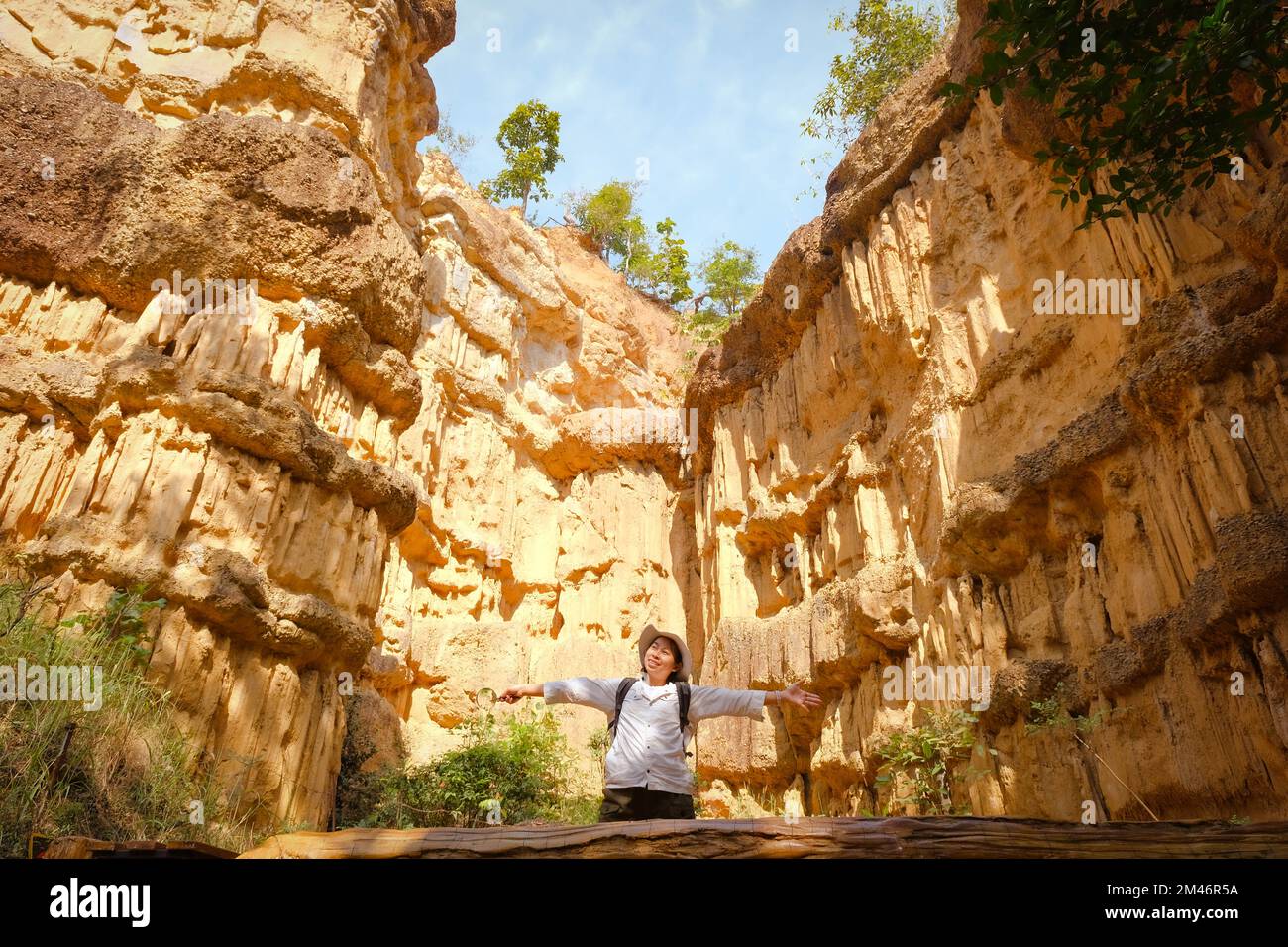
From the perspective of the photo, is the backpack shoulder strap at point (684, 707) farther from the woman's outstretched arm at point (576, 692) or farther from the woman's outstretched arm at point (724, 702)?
the woman's outstretched arm at point (576, 692)

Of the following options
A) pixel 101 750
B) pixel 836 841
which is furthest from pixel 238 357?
pixel 836 841

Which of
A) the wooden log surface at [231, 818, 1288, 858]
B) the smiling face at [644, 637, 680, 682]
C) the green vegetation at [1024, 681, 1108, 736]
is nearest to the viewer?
the wooden log surface at [231, 818, 1288, 858]

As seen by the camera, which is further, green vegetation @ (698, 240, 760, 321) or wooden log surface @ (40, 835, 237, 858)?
green vegetation @ (698, 240, 760, 321)

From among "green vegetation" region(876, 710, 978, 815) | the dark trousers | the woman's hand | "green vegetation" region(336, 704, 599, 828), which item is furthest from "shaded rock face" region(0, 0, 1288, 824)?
the dark trousers

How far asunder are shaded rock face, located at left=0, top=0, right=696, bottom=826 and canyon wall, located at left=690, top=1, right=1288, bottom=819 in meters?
7.79

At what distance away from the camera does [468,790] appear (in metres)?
13.8

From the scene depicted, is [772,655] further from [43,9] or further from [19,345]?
[43,9]

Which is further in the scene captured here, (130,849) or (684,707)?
(684,707)

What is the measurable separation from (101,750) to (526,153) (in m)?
27.7

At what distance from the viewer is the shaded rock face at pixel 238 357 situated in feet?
32.3

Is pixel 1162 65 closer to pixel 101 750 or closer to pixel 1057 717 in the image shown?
pixel 1057 717

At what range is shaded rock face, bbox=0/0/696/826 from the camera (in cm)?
984

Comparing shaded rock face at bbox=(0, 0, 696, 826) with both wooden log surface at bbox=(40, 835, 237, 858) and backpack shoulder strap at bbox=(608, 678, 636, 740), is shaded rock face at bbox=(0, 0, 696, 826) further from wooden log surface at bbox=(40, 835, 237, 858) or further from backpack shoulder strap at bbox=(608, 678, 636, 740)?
wooden log surface at bbox=(40, 835, 237, 858)
